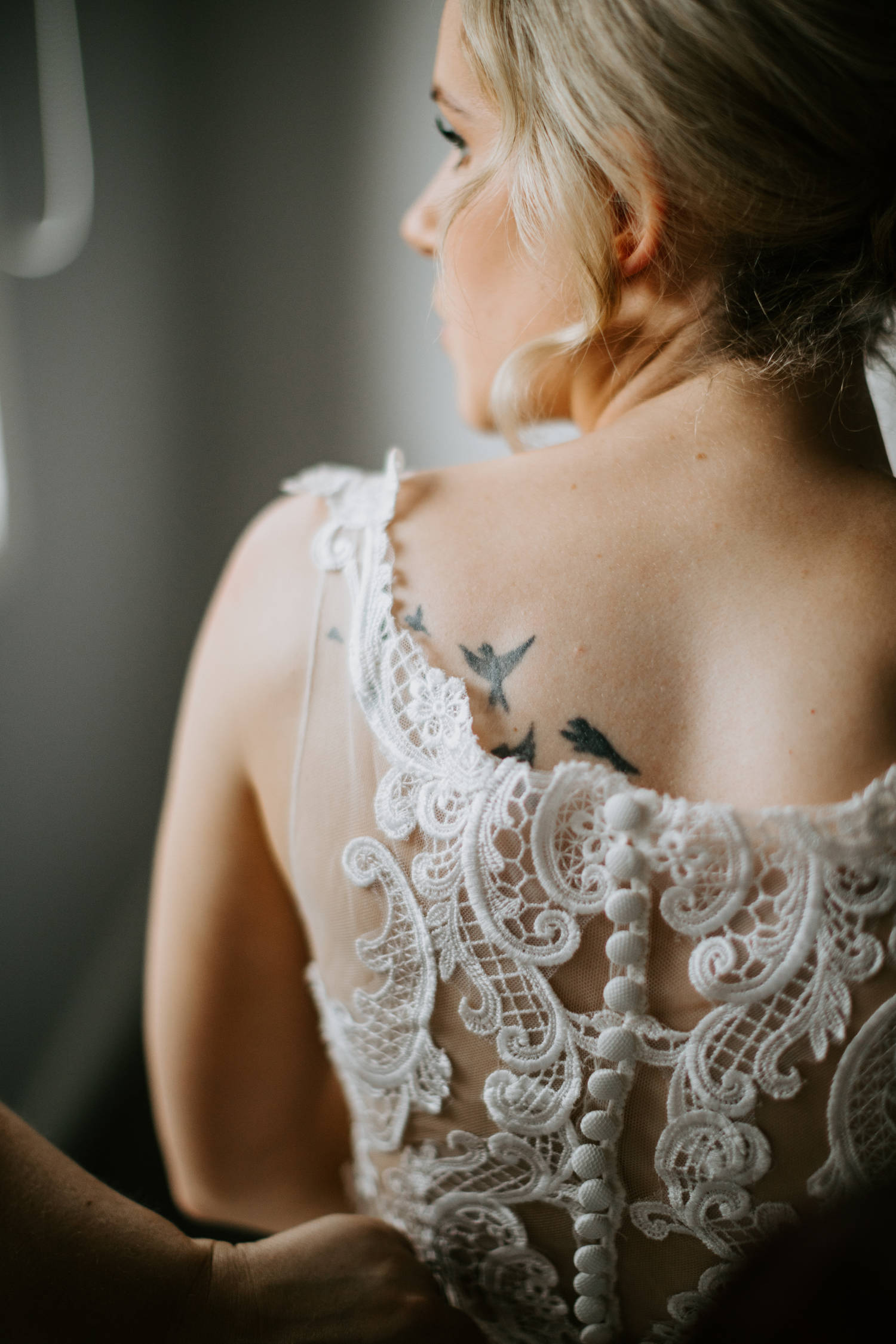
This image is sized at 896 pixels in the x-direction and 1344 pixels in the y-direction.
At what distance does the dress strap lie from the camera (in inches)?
26.6

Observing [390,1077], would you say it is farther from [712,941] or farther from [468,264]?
[468,264]

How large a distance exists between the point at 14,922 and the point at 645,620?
4.09 feet

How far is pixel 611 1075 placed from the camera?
1.95 ft

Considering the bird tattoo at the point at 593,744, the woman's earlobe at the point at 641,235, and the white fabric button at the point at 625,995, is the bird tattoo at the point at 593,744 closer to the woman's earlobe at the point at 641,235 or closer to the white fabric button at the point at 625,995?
the white fabric button at the point at 625,995

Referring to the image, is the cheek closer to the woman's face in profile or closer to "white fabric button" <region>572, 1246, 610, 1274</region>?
the woman's face in profile

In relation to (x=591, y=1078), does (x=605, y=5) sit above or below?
above

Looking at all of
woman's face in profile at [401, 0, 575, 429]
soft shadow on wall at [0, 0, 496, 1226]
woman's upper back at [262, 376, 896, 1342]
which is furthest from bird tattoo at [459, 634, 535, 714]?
soft shadow on wall at [0, 0, 496, 1226]

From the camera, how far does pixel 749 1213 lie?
24.1 inches

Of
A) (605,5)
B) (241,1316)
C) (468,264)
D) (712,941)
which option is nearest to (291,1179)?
(241,1316)

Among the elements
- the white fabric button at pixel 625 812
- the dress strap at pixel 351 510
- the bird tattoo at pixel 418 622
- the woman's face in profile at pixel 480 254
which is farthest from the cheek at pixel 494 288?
the white fabric button at pixel 625 812

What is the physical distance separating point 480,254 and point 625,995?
62 cm

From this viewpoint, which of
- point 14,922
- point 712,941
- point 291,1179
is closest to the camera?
point 712,941

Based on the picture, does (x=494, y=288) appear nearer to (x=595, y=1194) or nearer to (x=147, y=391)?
(x=595, y=1194)

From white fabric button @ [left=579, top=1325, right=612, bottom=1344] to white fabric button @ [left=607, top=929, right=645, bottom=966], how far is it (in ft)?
1.11
